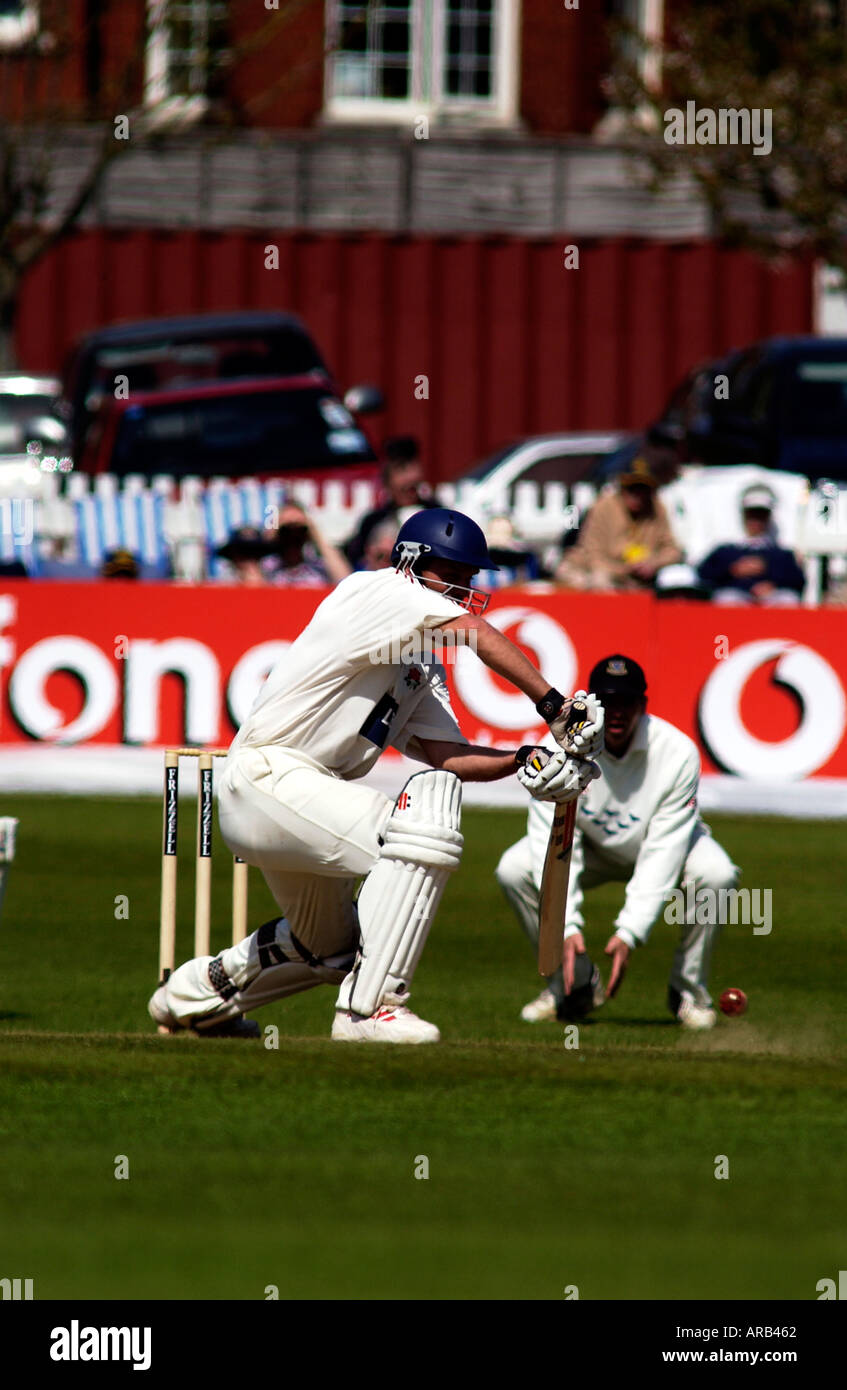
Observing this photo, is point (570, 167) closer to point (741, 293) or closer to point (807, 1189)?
point (741, 293)

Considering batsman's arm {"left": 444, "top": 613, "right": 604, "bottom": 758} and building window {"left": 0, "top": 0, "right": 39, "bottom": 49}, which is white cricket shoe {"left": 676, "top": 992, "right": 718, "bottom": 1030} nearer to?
batsman's arm {"left": 444, "top": 613, "right": 604, "bottom": 758}

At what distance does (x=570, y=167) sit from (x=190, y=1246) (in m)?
24.5

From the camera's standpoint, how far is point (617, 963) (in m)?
8.65

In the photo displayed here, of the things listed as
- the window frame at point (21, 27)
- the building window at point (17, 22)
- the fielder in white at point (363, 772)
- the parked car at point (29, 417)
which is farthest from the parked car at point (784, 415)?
the fielder in white at point (363, 772)

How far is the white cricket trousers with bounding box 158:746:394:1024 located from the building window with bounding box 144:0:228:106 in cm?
1671

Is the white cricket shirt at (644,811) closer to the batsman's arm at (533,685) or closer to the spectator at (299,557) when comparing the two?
the batsman's arm at (533,685)

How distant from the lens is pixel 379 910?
741 centimetres

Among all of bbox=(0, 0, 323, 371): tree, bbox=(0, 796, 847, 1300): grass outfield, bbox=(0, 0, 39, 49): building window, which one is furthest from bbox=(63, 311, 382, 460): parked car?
bbox=(0, 796, 847, 1300): grass outfield

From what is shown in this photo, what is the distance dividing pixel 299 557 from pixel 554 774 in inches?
350

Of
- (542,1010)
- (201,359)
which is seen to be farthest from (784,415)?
(542,1010)

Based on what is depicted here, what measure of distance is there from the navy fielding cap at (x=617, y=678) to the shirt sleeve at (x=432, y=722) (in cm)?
138

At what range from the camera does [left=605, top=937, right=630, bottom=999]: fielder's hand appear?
338 inches

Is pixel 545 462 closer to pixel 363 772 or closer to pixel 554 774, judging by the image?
pixel 363 772
